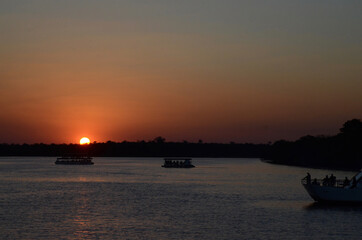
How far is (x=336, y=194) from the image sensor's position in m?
69.8

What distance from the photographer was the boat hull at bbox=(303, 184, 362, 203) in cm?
6906

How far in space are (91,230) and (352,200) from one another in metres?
32.3

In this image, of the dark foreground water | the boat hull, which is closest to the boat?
the boat hull

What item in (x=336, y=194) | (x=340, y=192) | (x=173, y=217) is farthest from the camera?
(x=336, y=194)

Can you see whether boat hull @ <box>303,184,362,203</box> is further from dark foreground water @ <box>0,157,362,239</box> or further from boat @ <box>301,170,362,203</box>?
dark foreground water @ <box>0,157,362,239</box>

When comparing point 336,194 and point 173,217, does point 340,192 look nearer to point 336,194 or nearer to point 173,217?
point 336,194

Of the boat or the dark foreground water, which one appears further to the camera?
the boat

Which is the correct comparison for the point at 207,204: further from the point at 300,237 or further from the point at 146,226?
the point at 300,237

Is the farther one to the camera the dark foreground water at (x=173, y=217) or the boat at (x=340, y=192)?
the boat at (x=340, y=192)

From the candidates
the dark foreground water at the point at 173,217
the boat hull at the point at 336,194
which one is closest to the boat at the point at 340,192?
the boat hull at the point at 336,194

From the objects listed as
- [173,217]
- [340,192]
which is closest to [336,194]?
[340,192]

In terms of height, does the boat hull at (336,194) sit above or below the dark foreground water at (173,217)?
above

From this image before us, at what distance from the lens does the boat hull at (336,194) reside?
227ft

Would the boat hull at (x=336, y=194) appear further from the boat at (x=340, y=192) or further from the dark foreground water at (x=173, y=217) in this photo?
the dark foreground water at (x=173, y=217)
